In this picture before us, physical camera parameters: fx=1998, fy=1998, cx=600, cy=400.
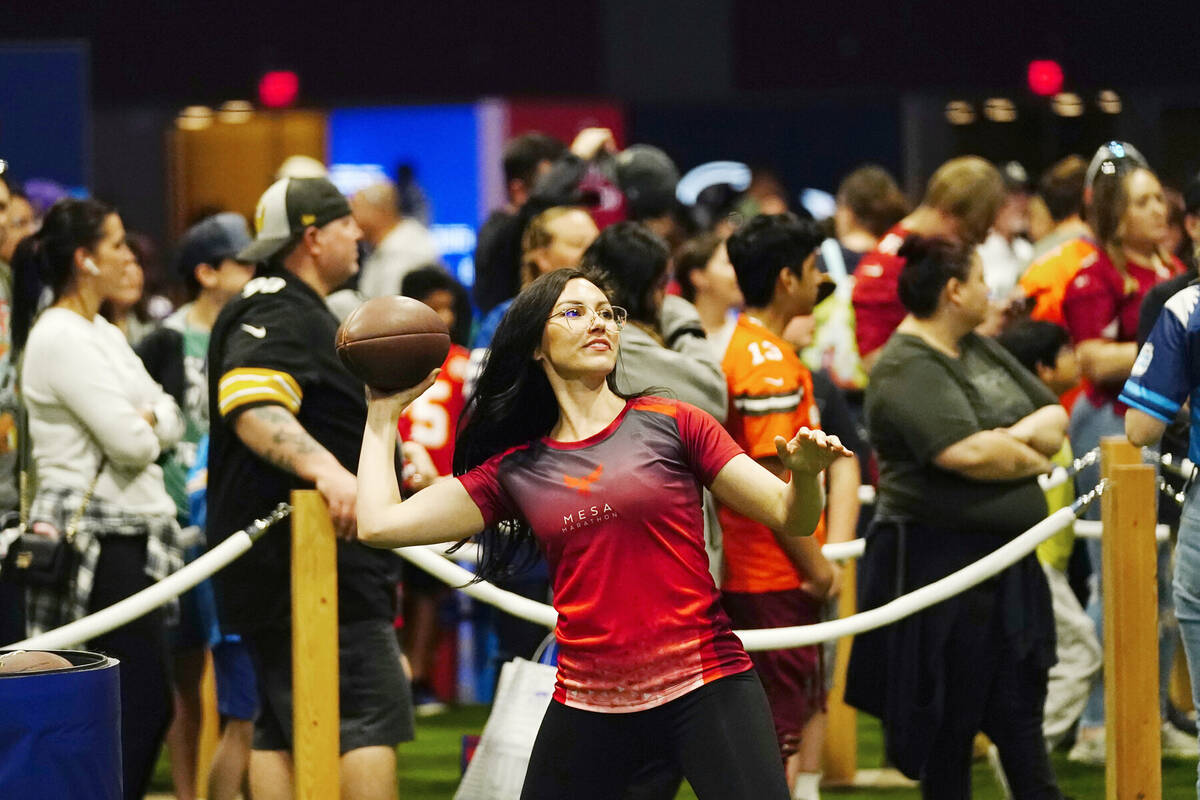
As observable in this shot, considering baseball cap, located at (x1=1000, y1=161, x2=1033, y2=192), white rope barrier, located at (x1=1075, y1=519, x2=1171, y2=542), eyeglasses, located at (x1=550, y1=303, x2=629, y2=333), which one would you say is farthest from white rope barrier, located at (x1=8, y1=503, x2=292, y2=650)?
baseball cap, located at (x1=1000, y1=161, x2=1033, y2=192)

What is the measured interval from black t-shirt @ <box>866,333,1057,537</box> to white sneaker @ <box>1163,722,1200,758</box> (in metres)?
2.00

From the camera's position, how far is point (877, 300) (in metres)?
7.60

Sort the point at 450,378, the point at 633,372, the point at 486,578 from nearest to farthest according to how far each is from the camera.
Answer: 1. the point at 486,578
2. the point at 633,372
3. the point at 450,378

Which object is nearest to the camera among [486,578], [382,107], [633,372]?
[486,578]

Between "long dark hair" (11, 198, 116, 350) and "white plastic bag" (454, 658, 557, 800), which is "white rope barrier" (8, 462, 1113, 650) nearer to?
"white plastic bag" (454, 658, 557, 800)

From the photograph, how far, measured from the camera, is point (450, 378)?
7.98 m

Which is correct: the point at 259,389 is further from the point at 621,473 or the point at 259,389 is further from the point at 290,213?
the point at 621,473

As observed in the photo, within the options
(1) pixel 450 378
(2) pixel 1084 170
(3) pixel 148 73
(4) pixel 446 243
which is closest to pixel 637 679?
(1) pixel 450 378

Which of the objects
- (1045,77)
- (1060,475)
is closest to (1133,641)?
(1060,475)

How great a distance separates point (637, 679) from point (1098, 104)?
1080 centimetres

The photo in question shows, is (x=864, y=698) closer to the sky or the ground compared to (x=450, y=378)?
closer to the ground

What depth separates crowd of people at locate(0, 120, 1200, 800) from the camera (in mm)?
3961

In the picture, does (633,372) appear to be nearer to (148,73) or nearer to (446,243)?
(446,243)

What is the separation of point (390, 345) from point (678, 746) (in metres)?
1.03
